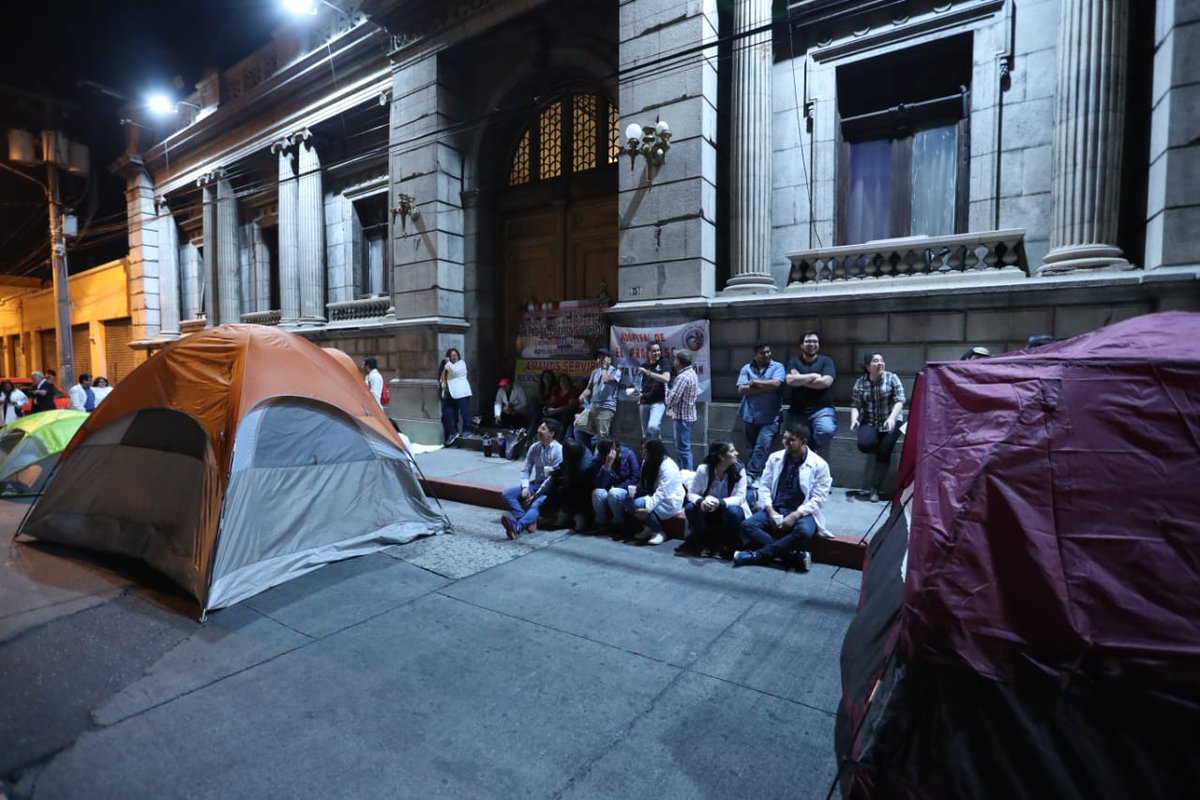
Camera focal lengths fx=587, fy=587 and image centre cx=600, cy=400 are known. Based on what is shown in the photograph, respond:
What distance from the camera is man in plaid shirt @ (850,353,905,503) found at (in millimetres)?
7062

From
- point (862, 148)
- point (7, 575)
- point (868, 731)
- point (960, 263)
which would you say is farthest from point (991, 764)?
point (862, 148)

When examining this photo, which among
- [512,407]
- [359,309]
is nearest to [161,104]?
[359,309]

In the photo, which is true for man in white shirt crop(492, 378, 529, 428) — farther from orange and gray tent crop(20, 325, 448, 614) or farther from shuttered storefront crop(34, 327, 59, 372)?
shuttered storefront crop(34, 327, 59, 372)

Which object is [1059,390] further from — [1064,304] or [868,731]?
[1064,304]

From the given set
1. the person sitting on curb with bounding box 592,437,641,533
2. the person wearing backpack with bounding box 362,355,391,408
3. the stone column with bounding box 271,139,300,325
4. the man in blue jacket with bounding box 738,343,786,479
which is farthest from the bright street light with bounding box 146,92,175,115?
the man in blue jacket with bounding box 738,343,786,479

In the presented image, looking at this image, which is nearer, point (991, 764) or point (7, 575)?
point (991, 764)

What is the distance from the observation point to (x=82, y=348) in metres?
25.6

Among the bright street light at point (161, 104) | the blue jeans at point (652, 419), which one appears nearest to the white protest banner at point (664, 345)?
the blue jeans at point (652, 419)

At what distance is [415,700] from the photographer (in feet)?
11.5

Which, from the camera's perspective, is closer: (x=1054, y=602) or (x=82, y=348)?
(x=1054, y=602)

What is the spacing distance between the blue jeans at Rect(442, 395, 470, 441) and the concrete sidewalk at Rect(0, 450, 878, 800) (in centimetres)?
627

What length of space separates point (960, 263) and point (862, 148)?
98.0 inches

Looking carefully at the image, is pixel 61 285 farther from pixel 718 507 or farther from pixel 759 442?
pixel 718 507

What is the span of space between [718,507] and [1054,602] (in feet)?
12.5
